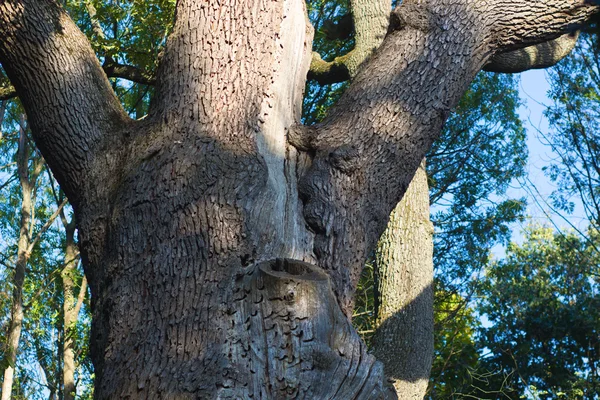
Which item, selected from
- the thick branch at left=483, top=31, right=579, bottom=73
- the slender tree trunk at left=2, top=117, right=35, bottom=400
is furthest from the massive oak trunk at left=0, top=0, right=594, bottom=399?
the slender tree trunk at left=2, top=117, right=35, bottom=400

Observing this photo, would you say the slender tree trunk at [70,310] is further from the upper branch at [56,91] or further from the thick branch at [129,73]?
the upper branch at [56,91]

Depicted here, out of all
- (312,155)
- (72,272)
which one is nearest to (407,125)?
(312,155)

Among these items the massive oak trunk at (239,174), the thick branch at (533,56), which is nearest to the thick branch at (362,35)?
the thick branch at (533,56)

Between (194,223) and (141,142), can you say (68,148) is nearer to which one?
(141,142)

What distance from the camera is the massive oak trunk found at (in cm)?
233

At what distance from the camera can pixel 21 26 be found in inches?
126

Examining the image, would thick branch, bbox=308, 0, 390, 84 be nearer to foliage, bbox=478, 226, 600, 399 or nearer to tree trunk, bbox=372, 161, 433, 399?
tree trunk, bbox=372, 161, 433, 399

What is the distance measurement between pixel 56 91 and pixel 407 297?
3429 millimetres

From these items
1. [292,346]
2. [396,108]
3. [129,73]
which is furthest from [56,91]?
[129,73]

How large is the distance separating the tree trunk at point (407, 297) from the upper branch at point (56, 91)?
3050 mm

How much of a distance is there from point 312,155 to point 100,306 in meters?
1.05

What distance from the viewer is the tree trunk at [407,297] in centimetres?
546

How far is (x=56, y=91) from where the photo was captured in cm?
316

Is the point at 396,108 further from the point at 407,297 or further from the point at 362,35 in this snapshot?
the point at 362,35
